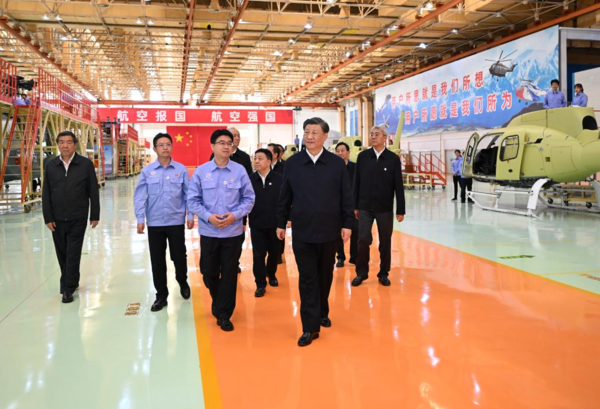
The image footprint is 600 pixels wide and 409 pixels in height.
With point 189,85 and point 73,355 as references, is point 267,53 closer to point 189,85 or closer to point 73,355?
point 189,85

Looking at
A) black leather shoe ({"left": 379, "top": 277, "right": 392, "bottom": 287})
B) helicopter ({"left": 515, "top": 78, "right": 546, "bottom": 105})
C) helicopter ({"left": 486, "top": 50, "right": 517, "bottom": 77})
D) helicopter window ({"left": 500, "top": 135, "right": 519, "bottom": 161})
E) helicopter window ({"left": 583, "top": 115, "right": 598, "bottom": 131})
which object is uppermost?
helicopter ({"left": 486, "top": 50, "right": 517, "bottom": 77})

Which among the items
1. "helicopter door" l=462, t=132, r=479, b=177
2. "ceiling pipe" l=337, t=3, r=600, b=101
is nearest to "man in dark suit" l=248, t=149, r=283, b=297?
"helicopter door" l=462, t=132, r=479, b=177

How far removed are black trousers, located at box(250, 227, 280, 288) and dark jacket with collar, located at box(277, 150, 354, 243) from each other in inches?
53.4

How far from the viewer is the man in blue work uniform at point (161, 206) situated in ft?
13.9

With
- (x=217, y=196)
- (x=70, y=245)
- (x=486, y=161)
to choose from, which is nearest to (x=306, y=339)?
(x=217, y=196)

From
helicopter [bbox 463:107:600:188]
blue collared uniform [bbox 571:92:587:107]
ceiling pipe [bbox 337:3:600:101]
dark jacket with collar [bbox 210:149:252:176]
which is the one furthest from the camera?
ceiling pipe [bbox 337:3:600:101]

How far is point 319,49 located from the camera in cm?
2395

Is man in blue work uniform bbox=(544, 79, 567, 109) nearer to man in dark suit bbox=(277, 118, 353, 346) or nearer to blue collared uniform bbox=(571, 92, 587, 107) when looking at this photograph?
blue collared uniform bbox=(571, 92, 587, 107)

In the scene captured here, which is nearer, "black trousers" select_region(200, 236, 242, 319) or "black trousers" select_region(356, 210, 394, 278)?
"black trousers" select_region(200, 236, 242, 319)

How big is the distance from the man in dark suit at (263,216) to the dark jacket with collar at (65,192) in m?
1.62

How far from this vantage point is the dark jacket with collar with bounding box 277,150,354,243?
3490 mm

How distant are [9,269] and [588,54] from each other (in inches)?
919

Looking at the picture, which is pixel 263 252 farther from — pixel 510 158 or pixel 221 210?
pixel 510 158

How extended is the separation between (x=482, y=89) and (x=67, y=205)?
1933 cm
